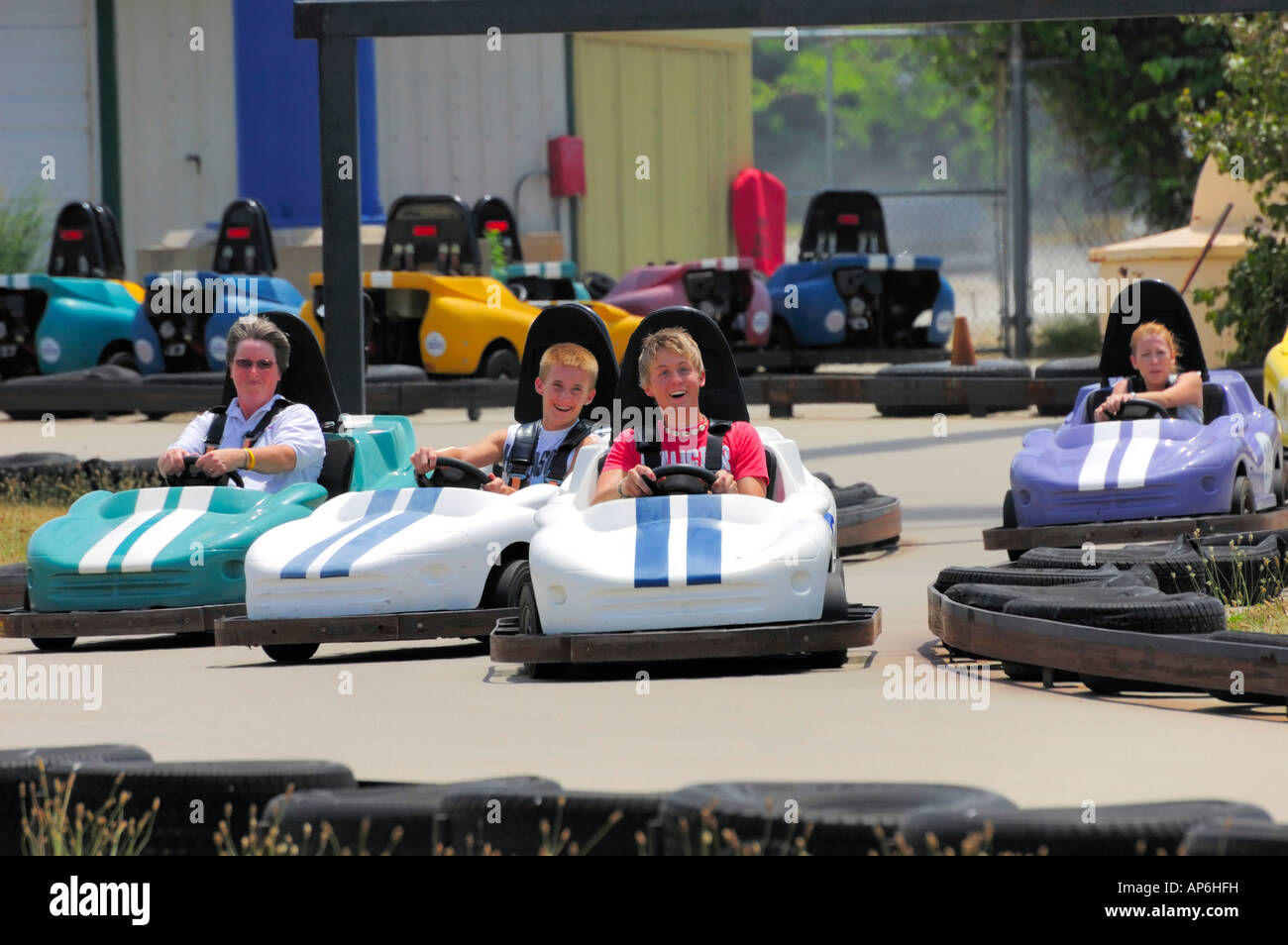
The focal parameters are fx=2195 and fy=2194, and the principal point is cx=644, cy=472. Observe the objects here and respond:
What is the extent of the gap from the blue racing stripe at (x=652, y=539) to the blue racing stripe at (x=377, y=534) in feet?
2.33

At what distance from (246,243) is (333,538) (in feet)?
31.3

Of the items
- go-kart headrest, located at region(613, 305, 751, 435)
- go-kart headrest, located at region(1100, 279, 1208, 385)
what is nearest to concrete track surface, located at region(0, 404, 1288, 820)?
go-kart headrest, located at region(613, 305, 751, 435)

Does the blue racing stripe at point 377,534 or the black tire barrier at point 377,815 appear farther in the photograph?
the blue racing stripe at point 377,534

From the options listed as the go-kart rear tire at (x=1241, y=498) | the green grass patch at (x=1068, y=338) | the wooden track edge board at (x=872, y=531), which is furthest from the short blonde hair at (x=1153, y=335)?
the green grass patch at (x=1068, y=338)

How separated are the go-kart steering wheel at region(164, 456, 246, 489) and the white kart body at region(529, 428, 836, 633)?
150 centimetres

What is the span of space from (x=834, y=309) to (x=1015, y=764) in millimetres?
11945

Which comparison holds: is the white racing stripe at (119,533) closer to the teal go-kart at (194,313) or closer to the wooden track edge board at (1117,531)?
the wooden track edge board at (1117,531)

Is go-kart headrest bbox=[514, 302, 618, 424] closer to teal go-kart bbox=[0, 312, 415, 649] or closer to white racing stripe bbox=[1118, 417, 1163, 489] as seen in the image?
teal go-kart bbox=[0, 312, 415, 649]

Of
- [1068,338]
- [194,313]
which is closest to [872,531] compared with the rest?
[194,313]

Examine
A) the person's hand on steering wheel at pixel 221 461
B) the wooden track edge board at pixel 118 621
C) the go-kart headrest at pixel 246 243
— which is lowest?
the wooden track edge board at pixel 118 621

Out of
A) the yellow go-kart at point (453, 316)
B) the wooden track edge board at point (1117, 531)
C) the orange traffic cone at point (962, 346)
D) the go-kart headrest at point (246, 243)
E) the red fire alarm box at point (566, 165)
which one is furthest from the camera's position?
the red fire alarm box at point (566, 165)

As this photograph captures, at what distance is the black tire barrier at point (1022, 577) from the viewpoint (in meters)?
5.81
